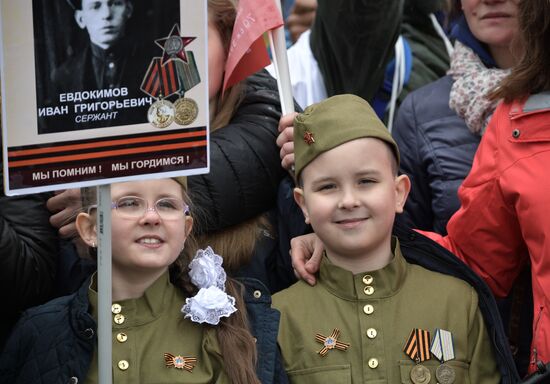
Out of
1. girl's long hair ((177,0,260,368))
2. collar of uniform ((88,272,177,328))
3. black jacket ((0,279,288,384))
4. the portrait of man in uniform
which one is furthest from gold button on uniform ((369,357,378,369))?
the portrait of man in uniform

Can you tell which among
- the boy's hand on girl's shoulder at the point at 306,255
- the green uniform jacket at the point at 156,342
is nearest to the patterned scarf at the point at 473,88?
the boy's hand on girl's shoulder at the point at 306,255

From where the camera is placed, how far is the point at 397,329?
12.0ft

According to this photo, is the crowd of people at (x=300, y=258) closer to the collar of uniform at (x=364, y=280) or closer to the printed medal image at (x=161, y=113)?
the collar of uniform at (x=364, y=280)

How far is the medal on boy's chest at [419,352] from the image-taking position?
3582mm

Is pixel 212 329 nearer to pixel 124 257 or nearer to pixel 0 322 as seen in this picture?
pixel 124 257

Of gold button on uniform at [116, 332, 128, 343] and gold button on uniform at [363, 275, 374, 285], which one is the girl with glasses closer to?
gold button on uniform at [116, 332, 128, 343]

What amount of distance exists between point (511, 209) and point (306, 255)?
650mm

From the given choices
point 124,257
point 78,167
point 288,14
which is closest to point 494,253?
point 124,257

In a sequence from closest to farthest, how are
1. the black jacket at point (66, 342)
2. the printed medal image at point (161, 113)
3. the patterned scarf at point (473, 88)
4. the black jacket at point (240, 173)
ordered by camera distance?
the printed medal image at point (161, 113), the black jacket at point (66, 342), the black jacket at point (240, 173), the patterned scarf at point (473, 88)

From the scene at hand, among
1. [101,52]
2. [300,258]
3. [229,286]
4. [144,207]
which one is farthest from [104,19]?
[300,258]

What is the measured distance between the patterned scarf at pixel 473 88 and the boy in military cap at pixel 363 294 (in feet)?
1.78

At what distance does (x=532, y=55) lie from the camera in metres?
3.72

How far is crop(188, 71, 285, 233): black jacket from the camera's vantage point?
3861mm

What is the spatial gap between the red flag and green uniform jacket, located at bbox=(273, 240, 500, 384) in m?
0.72
